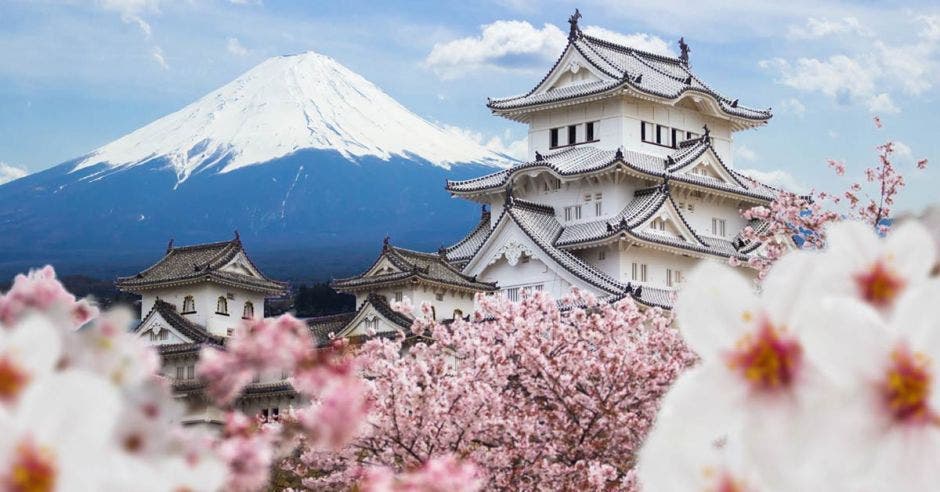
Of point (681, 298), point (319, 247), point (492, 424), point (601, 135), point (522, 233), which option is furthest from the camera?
point (319, 247)

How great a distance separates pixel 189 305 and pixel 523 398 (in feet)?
93.8

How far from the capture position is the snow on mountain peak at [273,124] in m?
177

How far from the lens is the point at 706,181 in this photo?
36781 mm

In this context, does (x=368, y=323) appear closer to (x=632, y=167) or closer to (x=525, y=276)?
(x=525, y=276)

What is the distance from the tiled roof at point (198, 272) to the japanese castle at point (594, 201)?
6636 millimetres

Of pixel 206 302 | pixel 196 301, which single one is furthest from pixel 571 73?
pixel 196 301

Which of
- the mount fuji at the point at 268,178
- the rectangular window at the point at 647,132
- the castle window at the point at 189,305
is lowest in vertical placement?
the castle window at the point at 189,305

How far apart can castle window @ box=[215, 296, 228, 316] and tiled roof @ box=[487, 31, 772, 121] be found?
38.5ft

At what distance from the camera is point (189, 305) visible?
42.2m

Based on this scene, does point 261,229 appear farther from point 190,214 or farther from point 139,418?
point 139,418

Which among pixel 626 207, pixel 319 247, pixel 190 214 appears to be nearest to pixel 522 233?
pixel 626 207

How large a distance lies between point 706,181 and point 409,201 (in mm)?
139706

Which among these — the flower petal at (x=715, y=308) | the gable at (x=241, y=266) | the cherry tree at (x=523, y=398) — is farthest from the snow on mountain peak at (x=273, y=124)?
the flower petal at (x=715, y=308)

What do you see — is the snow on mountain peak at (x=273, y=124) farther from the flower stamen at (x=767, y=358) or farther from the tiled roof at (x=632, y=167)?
the flower stamen at (x=767, y=358)
